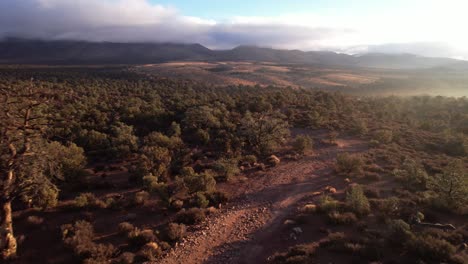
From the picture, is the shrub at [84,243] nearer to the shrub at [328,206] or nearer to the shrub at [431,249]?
the shrub at [328,206]

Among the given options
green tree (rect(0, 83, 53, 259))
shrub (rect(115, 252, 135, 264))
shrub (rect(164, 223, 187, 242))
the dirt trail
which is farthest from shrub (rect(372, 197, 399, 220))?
green tree (rect(0, 83, 53, 259))

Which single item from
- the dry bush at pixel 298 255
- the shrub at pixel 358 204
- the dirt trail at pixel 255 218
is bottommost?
the dirt trail at pixel 255 218

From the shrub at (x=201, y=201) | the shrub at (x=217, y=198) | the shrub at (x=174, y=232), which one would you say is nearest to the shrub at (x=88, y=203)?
the shrub at (x=174, y=232)

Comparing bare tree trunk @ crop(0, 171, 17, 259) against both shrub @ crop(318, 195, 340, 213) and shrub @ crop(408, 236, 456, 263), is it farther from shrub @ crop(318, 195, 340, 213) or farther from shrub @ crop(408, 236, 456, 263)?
shrub @ crop(408, 236, 456, 263)

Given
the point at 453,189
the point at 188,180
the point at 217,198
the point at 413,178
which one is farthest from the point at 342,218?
the point at 188,180

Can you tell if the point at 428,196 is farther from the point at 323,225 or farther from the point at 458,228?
the point at 323,225

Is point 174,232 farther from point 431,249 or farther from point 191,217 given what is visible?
point 431,249
